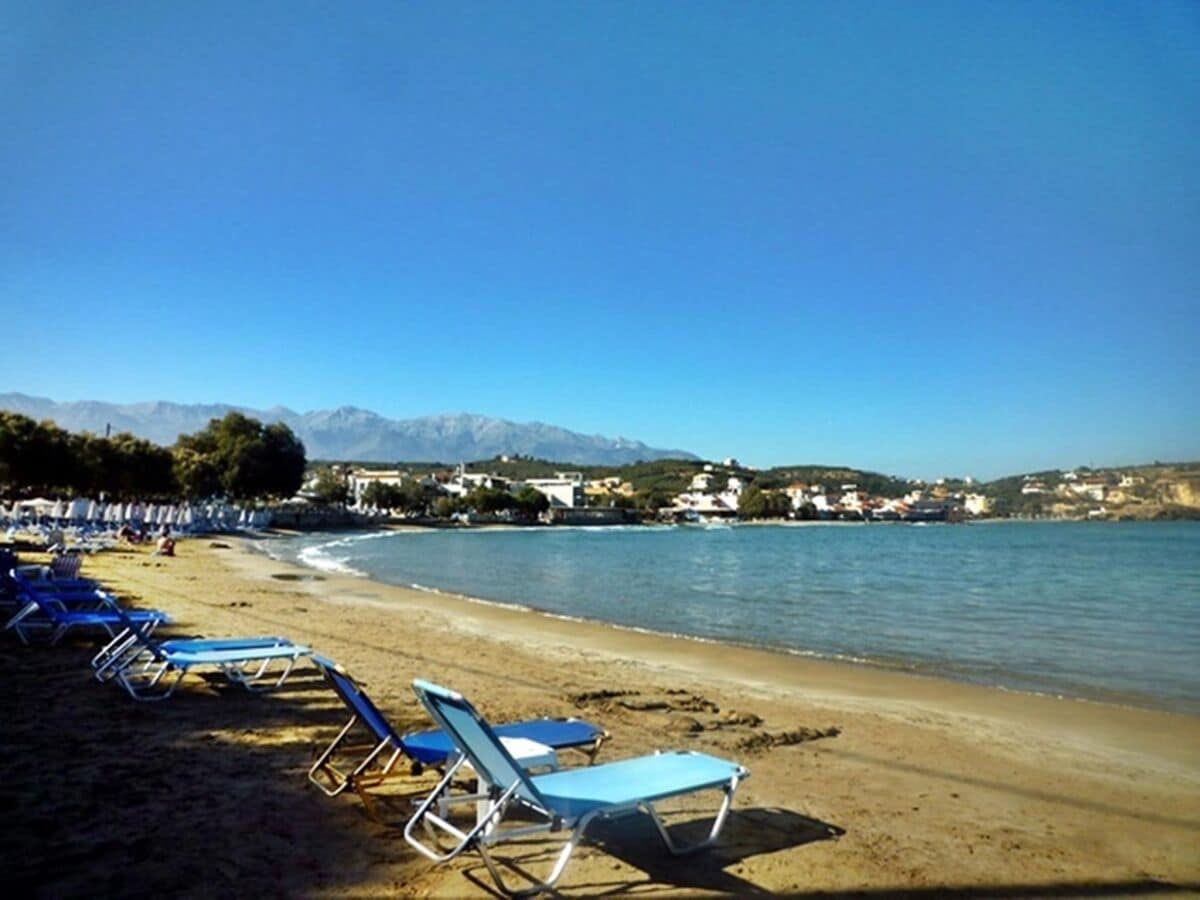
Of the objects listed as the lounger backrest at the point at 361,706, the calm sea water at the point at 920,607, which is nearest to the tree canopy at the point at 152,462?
the calm sea water at the point at 920,607

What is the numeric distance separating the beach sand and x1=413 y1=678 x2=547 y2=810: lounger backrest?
1.68ft

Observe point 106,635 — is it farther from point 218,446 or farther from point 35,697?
point 218,446

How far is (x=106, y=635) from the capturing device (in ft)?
38.1

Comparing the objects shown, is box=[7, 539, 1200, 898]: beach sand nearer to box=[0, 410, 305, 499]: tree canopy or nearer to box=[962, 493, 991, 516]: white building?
box=[0, 410, 305, 499]: tree canopy

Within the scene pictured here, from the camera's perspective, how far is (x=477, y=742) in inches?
164

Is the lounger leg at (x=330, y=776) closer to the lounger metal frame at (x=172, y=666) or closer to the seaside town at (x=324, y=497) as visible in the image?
the lounger metal frame at (x=172, y=666)

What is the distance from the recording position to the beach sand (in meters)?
4.35

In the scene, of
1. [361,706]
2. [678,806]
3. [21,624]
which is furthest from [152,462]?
[678,806]

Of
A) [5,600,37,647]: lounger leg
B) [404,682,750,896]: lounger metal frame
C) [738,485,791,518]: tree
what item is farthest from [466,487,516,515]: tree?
[404,682,750,896]: lounger metal frame

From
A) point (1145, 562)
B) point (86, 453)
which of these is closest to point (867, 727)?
point (1145, 562)

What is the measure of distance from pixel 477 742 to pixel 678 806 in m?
2.00

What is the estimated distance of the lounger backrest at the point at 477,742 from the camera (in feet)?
13.2

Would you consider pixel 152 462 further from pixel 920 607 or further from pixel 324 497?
pixel 324 497

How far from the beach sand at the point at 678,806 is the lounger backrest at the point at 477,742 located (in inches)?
20.2
